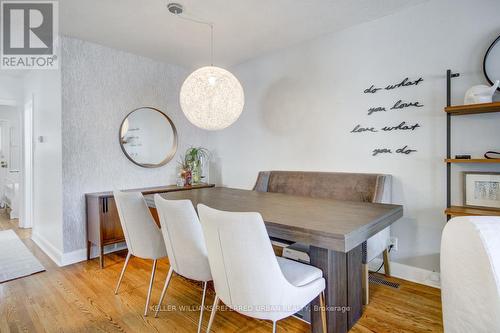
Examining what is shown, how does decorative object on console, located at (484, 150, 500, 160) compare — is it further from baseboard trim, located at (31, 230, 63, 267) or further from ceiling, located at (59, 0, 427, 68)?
baseboard trim, located at (31, 230, 63, 267)

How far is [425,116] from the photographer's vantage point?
2271 mm

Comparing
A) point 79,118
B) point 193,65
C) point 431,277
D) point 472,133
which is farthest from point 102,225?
point 472,133

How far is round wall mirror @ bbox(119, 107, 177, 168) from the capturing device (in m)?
3.31

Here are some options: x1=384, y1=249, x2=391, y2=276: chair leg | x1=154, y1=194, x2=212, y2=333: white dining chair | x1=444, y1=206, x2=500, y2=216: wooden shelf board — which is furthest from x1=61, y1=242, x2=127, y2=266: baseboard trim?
x1=444, y1=206, x2=500, y2=216: wooden shelf board

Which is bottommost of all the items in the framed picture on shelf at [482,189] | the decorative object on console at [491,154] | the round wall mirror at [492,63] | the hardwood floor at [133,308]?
the hardwood floor at [133,308]

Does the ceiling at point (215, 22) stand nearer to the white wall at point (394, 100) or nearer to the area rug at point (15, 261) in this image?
the white wall at point (394, 100)

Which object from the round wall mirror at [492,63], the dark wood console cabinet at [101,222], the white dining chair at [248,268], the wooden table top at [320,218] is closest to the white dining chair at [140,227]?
the wooden table top at [320,218]

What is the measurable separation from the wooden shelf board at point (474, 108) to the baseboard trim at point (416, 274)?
50.8 inches

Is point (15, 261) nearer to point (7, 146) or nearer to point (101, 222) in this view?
point (101, 222)

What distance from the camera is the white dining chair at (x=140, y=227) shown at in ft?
6.20

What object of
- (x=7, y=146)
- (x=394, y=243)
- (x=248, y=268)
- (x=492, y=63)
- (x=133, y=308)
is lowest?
(x=133, y=308)

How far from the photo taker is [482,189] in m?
1.95

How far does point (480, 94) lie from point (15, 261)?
4.44 metres

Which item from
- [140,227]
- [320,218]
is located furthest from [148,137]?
[320,218]
